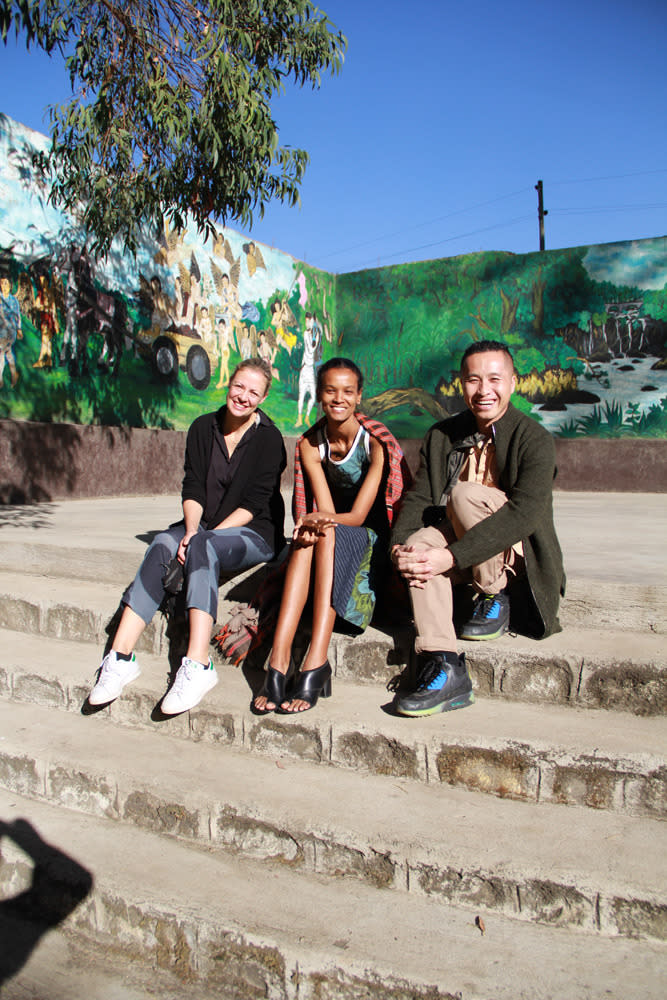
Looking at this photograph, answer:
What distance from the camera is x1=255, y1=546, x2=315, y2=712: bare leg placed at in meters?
2.55

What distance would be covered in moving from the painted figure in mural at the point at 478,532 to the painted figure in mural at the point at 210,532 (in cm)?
72

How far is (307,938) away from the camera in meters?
1.69

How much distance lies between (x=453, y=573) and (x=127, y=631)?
1252 millimetres

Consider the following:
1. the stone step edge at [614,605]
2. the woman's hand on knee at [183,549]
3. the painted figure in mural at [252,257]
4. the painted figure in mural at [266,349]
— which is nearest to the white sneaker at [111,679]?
the woman's hand on knee at [183,549]

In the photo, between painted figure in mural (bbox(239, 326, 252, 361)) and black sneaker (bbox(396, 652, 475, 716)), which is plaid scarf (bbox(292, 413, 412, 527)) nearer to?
black sneaker (bbox(396, 652, 475, 716))

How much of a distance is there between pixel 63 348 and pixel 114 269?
1273 millimetres

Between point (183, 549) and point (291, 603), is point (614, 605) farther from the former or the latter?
point (183, 549)

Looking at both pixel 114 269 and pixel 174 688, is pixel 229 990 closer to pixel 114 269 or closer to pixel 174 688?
pixel 174 688

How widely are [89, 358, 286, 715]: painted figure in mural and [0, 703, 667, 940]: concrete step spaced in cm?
26

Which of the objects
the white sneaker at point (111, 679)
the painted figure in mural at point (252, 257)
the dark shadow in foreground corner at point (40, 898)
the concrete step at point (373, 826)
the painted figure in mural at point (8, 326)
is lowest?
the dark shadow in foreground corner at point (40, 898)

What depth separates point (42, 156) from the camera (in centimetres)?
703

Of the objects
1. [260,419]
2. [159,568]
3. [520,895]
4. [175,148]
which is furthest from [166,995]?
[175,148]

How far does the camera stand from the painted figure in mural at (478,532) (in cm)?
244

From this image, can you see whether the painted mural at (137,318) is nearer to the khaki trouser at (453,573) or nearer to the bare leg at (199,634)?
the bare leg at (199,634)
